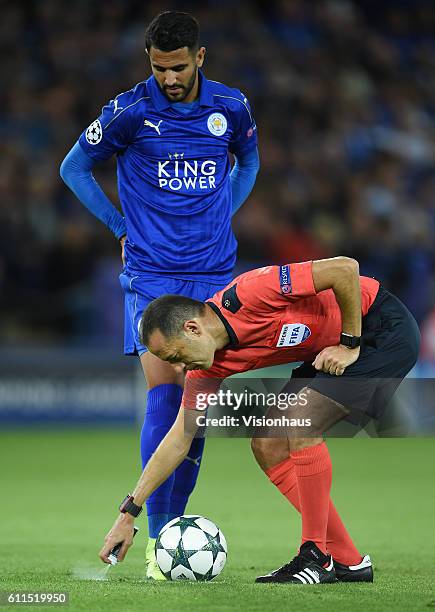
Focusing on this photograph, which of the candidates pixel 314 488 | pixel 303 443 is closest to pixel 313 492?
pixel 314 488

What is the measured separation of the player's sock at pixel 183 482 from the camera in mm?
5461

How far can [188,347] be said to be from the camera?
4.48 m

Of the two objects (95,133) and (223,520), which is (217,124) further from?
(223,520)

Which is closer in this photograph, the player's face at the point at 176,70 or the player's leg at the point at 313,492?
the player's leg at the point at 313,492

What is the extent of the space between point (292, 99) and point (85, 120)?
2550 mm

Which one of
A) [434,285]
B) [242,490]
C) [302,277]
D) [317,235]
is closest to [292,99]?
[317,235]

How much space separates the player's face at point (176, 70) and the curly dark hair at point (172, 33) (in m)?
0.02

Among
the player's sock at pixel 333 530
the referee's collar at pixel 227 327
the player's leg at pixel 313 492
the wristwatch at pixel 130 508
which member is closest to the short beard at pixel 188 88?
the referee's collar at pixel 227 327

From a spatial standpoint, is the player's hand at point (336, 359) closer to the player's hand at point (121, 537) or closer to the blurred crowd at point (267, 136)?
the player's hand at point (121, 537)

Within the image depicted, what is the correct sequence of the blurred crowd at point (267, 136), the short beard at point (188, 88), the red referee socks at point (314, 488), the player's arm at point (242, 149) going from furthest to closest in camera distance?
1. the blurred crowd at point (267, 136)
2. the player's arm at point (242, 149)
3. the short beard at point (188, 88)
4. the red referee socks at point (314, 488)

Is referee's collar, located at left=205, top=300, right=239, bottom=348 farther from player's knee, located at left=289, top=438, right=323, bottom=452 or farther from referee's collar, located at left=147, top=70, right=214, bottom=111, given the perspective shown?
referee's collar, located at left=147, top=70, right=214, bottom=111

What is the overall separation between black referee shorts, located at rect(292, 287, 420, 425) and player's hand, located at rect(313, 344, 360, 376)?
1.8 inches

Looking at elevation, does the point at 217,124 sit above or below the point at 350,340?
above

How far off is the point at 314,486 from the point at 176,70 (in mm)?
1924
